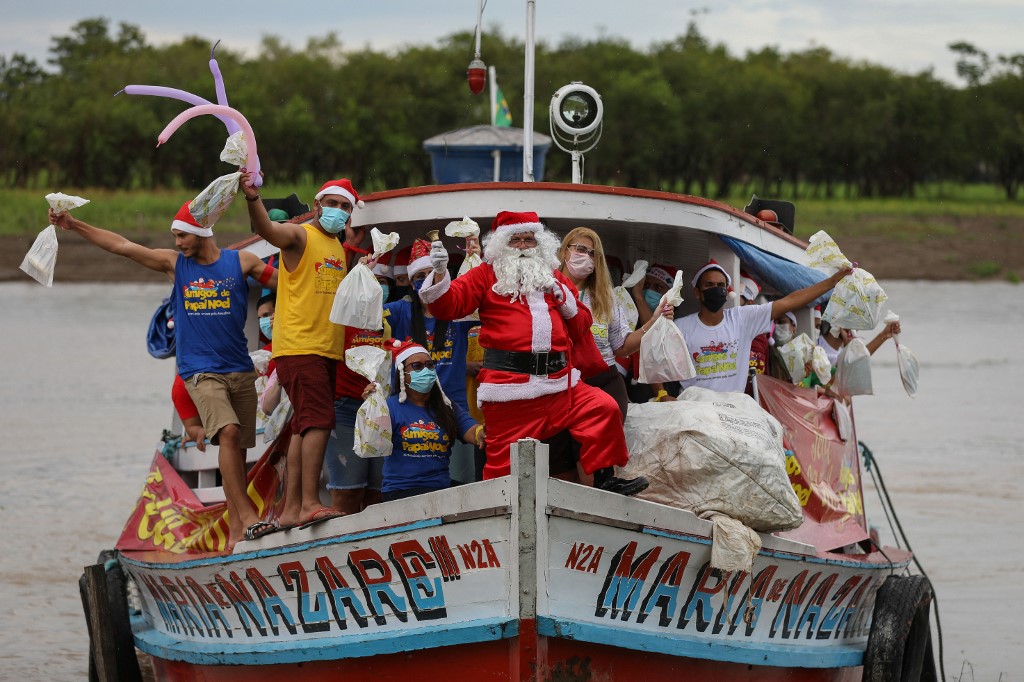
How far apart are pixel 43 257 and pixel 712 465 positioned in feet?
11.2

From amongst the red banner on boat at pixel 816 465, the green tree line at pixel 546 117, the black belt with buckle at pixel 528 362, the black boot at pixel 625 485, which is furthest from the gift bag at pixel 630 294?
the green tree line at pixel 546 117

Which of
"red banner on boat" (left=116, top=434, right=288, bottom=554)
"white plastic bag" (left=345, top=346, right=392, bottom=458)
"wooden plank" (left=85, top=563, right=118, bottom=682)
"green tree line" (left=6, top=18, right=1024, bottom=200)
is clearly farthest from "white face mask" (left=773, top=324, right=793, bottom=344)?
"green tree line" (left=6, top=18, right=1024, bottom=200)

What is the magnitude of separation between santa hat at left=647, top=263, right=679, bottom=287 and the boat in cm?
18

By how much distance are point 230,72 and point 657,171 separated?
1617 cm

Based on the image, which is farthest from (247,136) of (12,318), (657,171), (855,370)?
(657,171)

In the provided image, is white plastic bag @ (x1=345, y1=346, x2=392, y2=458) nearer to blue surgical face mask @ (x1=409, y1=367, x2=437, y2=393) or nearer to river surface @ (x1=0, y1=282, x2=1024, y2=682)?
blue surgical face mask @ (x1=409, y1=367, x2=437, y2=393)

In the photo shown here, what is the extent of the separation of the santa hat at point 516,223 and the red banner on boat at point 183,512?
194cm

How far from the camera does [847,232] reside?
127 feet

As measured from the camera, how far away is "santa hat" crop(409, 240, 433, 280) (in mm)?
7438

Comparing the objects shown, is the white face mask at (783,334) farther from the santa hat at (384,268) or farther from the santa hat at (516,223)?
the santa hat at (516,223)

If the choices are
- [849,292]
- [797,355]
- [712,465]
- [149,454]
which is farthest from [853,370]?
[149,454]

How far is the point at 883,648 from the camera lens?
880 cm

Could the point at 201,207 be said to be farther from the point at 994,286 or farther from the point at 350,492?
the point at 994,286

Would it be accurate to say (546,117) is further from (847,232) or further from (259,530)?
(259,530)
